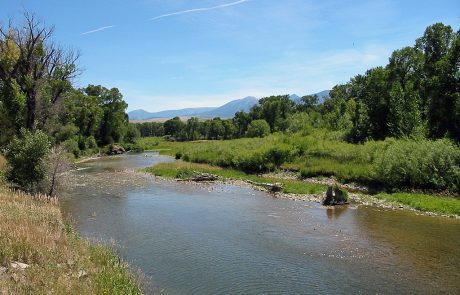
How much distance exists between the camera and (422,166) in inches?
1351

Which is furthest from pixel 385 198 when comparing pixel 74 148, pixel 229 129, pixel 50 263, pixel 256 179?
pixel 229 129

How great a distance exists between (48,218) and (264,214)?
47.3 ft

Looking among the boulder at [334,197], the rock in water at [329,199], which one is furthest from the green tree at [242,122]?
the rock in water at [329,199]

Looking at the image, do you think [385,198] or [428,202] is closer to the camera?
[428,202]

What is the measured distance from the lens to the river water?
1527cm

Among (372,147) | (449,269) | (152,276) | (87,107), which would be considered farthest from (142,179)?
(87,107)

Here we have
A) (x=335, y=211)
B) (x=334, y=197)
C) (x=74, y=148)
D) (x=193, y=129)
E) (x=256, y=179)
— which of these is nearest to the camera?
(x=335, y=211)

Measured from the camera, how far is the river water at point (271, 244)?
15273mm

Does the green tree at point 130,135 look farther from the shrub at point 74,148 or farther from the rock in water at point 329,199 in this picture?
the rock in water at point 329,199

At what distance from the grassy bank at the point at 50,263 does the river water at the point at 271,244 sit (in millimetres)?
2296

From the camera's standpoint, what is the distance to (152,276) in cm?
1536

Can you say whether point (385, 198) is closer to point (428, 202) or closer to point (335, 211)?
point (428, 202)

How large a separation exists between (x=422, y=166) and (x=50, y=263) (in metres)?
31.5

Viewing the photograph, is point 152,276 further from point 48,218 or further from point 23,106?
point 23,106
